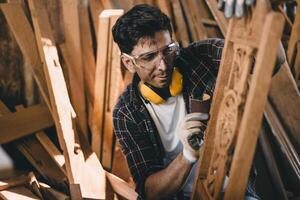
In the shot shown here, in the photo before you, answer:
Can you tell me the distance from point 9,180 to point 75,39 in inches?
55.0

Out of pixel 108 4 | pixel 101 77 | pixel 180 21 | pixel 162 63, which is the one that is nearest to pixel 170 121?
pixel 162 63

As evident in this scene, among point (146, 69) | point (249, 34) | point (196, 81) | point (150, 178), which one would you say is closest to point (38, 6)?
point (146, 69)

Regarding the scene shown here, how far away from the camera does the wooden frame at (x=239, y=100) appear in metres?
0.98

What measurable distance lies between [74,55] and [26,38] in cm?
53

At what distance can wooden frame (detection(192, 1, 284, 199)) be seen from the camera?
98cm

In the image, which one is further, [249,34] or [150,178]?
[150,178]

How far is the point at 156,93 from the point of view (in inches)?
77.0

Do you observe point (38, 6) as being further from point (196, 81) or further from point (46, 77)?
point (196, 81)

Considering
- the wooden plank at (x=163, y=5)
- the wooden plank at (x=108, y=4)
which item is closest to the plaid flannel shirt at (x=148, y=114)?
the wooden plank at (x=108, y=4)

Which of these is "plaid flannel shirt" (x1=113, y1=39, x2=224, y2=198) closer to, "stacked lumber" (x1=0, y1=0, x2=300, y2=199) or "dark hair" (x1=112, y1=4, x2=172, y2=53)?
"dark hair" (x1=112, y1=4, x2=172, y2=53)

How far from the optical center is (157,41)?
1849mm

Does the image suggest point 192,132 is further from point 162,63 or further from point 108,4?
point 108,4

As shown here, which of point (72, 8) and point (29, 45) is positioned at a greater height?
point (72, 8)

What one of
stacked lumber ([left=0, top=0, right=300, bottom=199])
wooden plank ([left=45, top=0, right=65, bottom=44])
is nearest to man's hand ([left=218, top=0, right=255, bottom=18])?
stacked lumber ([left=0, top=0, right=300, bottom=199])
